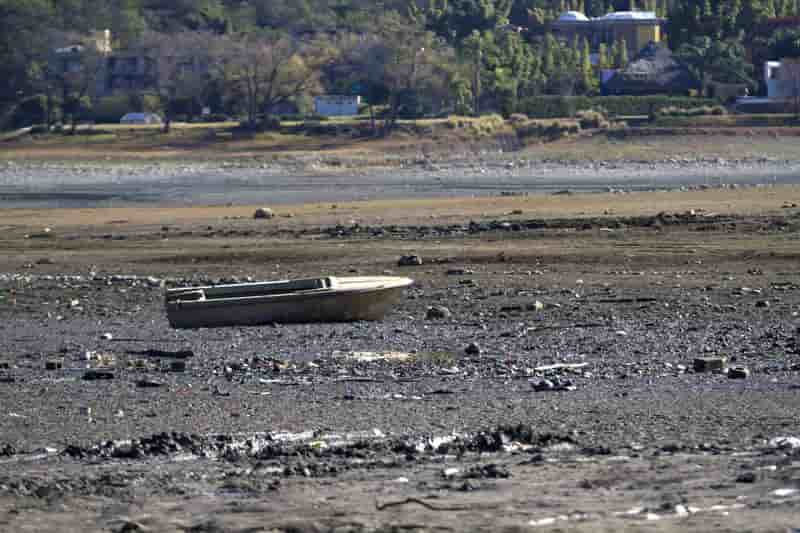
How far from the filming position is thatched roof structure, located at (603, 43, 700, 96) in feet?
307

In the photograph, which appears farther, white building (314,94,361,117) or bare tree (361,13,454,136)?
white building (314,94,361,117)

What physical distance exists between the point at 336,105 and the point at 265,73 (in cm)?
887

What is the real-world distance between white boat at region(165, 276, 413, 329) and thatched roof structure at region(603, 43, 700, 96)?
A: 3167 inches

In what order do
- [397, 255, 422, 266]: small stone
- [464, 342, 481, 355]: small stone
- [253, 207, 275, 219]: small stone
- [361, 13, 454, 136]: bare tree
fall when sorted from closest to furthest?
[464, 342, 481, 355]: small stone, [397, 255, 422, 266]: small stone, [253, 207, 275, 219]: small stone, [361, 13, 454, 136]: bare tree

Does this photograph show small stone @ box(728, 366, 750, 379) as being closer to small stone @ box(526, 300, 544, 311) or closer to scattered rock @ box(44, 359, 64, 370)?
small stone @ box(526, 300, 544, 311)

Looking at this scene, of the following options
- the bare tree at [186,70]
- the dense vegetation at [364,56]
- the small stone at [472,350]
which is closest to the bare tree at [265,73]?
the dense vegetation at [364,56]

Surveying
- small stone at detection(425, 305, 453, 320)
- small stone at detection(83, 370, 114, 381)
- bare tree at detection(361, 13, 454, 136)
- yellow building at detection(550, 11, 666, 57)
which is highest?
yellow building at detection(550, 11, 666, 57)

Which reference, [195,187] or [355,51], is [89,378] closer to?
[195,187]

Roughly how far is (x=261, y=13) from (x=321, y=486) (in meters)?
118

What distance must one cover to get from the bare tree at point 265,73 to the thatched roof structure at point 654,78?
66.6 ft

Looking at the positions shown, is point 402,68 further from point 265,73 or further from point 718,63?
point 718,63

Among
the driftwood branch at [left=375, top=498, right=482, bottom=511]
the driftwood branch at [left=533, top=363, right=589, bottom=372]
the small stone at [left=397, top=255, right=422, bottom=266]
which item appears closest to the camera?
the driftwood branch at [left=375, top=498, right=482, bottom=511]

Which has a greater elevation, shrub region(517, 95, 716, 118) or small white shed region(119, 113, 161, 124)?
small white shed region(119, 113, 161, 124)

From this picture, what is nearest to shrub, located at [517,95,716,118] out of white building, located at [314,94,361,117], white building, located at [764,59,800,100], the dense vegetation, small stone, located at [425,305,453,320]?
the dense vegetation
